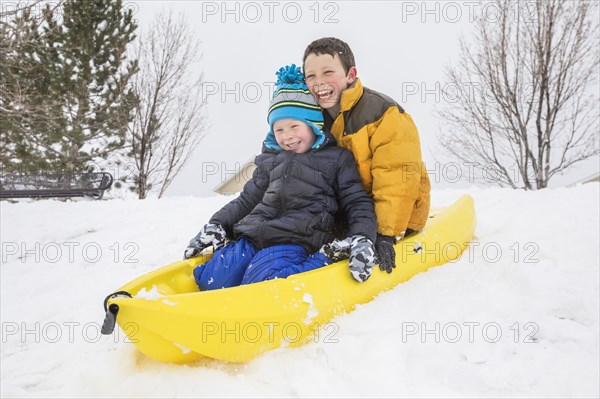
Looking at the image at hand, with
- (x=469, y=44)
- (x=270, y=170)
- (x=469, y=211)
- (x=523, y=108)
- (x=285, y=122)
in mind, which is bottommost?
(x=469, y=211)

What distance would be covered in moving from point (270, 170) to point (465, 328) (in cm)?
141

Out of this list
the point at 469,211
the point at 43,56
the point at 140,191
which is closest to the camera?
the point at 469,211

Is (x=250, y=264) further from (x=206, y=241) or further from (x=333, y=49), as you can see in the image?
(x=333, y=49)

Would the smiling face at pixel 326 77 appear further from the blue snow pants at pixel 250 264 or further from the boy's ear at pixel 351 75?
the blue snow pants at pixel 250 264

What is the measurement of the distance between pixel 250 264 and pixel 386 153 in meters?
1.00

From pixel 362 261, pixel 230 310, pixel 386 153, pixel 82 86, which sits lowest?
pixel 230 310

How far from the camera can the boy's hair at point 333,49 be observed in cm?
252

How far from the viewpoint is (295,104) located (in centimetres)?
241

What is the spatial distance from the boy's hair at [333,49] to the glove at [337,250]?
1111mm

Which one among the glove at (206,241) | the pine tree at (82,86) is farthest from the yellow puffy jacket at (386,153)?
the pine tree at (82,86)

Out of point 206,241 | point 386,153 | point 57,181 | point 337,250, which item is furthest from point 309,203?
point 57,181

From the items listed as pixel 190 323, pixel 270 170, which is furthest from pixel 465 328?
pixel 270 170

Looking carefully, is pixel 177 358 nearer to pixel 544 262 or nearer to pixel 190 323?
pixel 190 323

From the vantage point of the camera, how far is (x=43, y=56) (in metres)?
11.9
